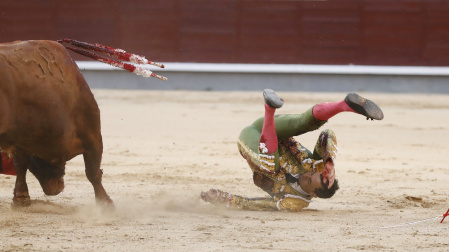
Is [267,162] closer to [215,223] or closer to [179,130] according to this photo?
[215,223]

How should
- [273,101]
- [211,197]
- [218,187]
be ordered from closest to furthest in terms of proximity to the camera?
[273,101] < [211,197] < [218,187]

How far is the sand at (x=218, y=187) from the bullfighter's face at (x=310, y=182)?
0.10 metres

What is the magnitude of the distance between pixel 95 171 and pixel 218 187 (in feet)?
3.30

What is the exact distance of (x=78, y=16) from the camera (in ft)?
34.5

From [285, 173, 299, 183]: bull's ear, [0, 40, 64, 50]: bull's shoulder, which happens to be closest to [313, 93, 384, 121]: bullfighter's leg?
[285, 173, 299, 183]: bull's ear

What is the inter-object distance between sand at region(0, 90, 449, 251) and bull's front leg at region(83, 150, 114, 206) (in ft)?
0.16

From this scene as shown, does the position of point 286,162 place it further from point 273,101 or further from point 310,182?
point 273,101

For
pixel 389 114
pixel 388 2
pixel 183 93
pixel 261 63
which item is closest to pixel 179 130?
pixel 389 114

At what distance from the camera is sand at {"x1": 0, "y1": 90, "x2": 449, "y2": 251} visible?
303cm

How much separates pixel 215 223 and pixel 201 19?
715cm

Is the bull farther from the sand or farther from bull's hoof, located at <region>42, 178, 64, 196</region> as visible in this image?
the sand

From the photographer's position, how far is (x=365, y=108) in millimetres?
3346

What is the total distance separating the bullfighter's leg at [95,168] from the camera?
3459 millimetres

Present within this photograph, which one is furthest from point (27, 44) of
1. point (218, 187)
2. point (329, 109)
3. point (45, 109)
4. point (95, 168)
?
point (218, 187)
